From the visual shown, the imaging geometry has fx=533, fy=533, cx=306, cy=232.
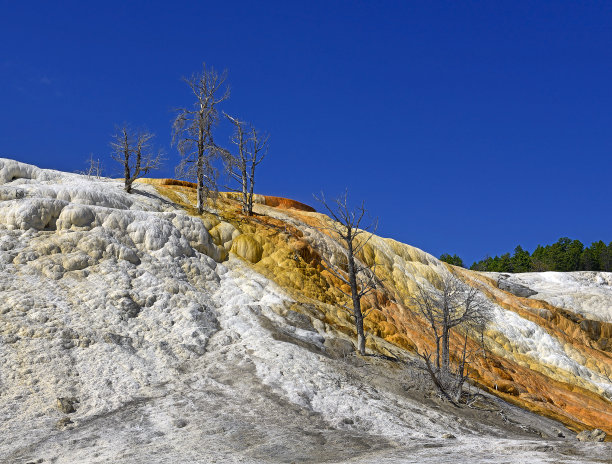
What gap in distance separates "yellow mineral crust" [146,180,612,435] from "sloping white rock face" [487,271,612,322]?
14.9 feet

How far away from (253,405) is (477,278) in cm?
3311

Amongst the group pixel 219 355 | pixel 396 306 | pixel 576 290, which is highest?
pixel 576 290

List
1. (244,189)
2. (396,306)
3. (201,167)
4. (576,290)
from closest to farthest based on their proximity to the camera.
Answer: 1. (396,306)
2. (201,167)
3. (244,189)
4. (576,290)

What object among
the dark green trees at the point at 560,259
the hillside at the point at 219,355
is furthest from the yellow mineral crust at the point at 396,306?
the dark green trees at the point at 560,259

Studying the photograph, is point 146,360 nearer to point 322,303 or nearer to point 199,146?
point 322,303

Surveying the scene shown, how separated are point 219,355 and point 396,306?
44.9 ft

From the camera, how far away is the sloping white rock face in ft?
152

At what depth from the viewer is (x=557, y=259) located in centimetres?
9088

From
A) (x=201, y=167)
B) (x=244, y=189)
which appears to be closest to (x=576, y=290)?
(x=244, y=189)

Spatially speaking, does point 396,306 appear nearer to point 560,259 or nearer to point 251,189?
point 251,189

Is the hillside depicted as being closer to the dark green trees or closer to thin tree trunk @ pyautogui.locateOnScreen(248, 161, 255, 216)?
thin tree trunk @ pyautogui.locateOnScreen(248, 161, 255, 216)

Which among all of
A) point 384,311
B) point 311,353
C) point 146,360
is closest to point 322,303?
point 384,311

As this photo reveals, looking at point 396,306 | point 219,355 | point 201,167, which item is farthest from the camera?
point 201,167

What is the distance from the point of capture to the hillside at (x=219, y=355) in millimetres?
13984
